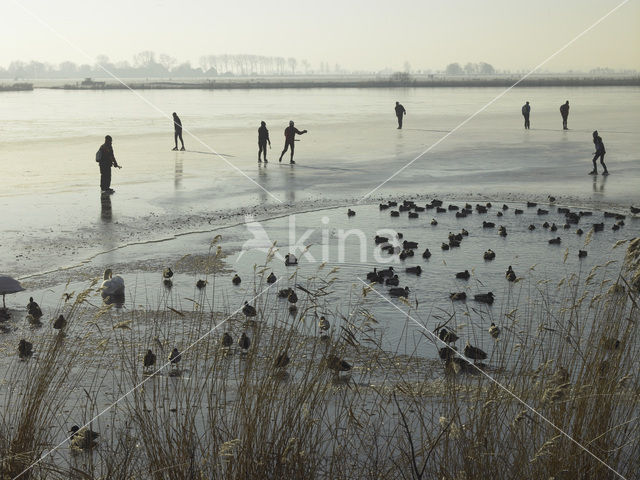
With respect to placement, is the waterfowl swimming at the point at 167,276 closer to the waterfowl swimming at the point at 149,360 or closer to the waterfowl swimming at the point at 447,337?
the waterfowl swimming at the point at 149,360

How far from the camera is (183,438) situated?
478cm

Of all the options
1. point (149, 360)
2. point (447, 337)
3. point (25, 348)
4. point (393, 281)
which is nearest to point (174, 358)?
point (149, 360)

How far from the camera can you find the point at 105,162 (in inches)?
806

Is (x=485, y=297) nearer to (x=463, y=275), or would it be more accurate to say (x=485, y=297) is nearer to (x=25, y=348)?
(x=463, y=275)

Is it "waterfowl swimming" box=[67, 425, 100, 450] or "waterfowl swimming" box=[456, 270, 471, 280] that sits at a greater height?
"waterfowl swimming" box=[67, 425, 100, 450]

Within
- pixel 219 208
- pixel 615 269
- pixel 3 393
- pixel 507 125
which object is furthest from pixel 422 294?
pixel 507 125

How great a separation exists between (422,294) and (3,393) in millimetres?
5837

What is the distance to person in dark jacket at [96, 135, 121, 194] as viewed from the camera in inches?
797

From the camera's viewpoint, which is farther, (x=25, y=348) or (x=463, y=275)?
(x=463, y=275)

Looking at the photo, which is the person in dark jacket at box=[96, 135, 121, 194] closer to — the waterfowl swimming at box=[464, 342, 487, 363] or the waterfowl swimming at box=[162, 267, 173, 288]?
the waterfowl swimming at box=[162, 267, 173, 288]

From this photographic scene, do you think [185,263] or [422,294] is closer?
[422,294]

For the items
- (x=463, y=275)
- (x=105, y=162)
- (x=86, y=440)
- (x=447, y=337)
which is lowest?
(x=463, y=275)

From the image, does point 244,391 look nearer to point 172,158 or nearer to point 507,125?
point 172,158

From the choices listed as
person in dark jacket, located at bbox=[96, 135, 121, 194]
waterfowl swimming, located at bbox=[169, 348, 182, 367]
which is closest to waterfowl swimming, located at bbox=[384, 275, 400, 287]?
waterfowl swimming, located at bbox=[169, 348, 182, 367]
